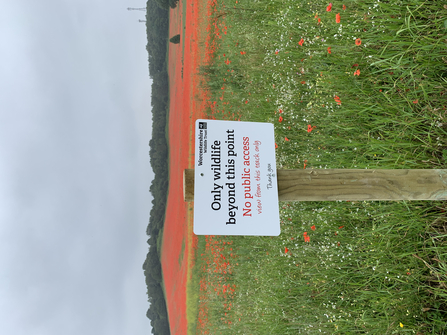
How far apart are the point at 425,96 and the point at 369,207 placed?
45.7 inches

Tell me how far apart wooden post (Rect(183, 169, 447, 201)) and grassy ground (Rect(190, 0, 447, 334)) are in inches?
25.1

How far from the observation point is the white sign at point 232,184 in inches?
60.2

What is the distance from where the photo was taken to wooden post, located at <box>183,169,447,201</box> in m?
1.55

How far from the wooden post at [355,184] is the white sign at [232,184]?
0.11 meters

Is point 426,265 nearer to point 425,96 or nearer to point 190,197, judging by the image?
point 425,96

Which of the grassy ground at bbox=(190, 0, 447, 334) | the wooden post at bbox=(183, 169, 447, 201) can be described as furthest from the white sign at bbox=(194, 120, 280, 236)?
the grassy ground at bbox=(190, 0, 447, 334)

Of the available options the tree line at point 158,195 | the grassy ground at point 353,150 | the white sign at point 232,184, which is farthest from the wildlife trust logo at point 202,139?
the tree line at point 158,195

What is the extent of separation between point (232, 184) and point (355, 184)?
31.6 inches

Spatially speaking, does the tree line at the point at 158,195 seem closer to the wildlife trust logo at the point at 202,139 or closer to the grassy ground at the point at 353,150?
the grassy ground at the point at 353,150

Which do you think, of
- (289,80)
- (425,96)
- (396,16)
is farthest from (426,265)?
(289,80)

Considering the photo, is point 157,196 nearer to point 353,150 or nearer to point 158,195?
point 158,195

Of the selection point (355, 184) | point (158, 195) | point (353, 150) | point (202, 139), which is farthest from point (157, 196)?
point (355, 184)

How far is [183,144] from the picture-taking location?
13.1 m

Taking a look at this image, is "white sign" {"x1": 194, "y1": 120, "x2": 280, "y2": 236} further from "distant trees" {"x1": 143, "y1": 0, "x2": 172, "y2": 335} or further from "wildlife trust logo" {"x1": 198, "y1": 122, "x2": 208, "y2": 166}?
"distant trees" {"x1": 143, "y1": 0, "x2": 172, "y2": 335}
